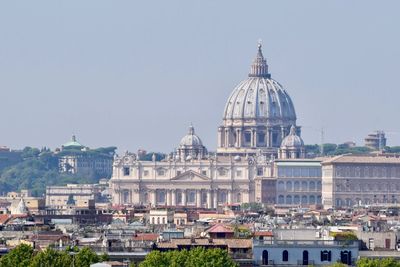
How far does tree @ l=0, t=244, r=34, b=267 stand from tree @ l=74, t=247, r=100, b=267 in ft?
4.04

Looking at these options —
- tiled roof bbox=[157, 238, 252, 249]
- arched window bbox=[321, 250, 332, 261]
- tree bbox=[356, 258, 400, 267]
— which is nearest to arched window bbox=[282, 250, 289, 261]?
arched window bbox=[321, 250, 332, 261]

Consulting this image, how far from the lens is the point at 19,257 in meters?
75.0

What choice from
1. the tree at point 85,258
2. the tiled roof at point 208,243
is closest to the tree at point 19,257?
the tree at point 85,258

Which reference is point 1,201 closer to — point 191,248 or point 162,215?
point 162,215

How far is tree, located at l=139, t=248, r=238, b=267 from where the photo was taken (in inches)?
2899

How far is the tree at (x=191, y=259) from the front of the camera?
242 feet

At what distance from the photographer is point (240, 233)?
9619 centimetres

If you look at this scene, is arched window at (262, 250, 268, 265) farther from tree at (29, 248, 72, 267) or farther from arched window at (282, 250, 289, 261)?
tree at (29, 248, 72, 267)

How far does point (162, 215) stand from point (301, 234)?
52159 mm

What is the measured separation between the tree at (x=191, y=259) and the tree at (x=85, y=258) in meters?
1.20

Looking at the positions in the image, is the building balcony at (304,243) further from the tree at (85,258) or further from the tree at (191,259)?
the tree at (85,258)

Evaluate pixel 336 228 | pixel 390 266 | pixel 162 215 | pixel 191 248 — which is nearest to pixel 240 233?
pixel 336 228

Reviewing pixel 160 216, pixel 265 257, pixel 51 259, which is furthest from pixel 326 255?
pixel 160 216

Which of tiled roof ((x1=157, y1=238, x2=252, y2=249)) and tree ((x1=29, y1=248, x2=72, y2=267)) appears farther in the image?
tiled roof ((x1=157, y1=238, x2=252, y2=249))
